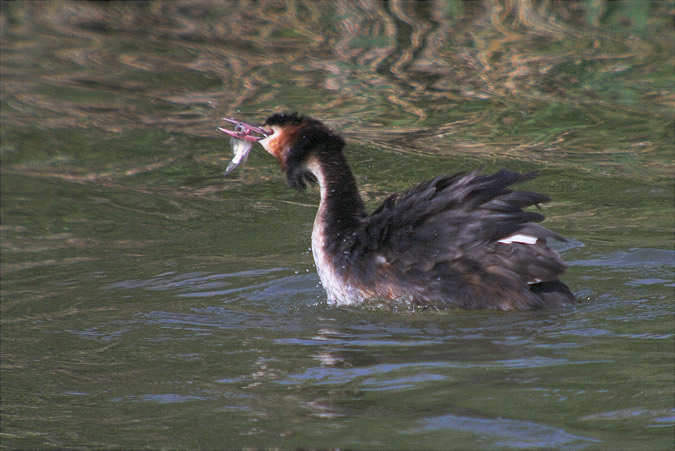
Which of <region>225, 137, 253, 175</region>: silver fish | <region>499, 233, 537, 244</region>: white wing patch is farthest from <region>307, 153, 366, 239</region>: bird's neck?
<region>499, 233, 537, 244</region>: white wing patch

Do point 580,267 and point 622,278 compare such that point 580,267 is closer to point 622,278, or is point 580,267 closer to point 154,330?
point 622,278

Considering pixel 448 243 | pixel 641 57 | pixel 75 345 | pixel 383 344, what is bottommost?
pixel 75 345

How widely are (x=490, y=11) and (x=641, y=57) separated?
2683 millimetres

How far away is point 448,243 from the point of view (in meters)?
6.20

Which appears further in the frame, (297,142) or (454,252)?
(297,142)

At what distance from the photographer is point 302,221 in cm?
924

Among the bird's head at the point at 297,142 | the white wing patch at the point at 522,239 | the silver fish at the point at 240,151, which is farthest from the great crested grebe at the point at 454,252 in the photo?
the silver fish at the point at 240,151

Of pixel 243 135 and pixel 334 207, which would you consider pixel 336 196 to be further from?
pixel 243 135

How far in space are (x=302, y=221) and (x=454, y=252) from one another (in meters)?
3.25

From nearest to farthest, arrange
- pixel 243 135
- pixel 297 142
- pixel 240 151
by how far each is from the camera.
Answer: pixel 297 142 → pixel 243 135 → pixel 240 151

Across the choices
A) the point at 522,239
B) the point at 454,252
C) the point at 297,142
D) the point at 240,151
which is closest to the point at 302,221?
the point at 240,151

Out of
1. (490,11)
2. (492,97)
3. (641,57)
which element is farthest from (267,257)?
(490,11)

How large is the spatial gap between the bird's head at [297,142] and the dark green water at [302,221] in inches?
35.2

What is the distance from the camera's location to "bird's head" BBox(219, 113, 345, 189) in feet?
23.5
